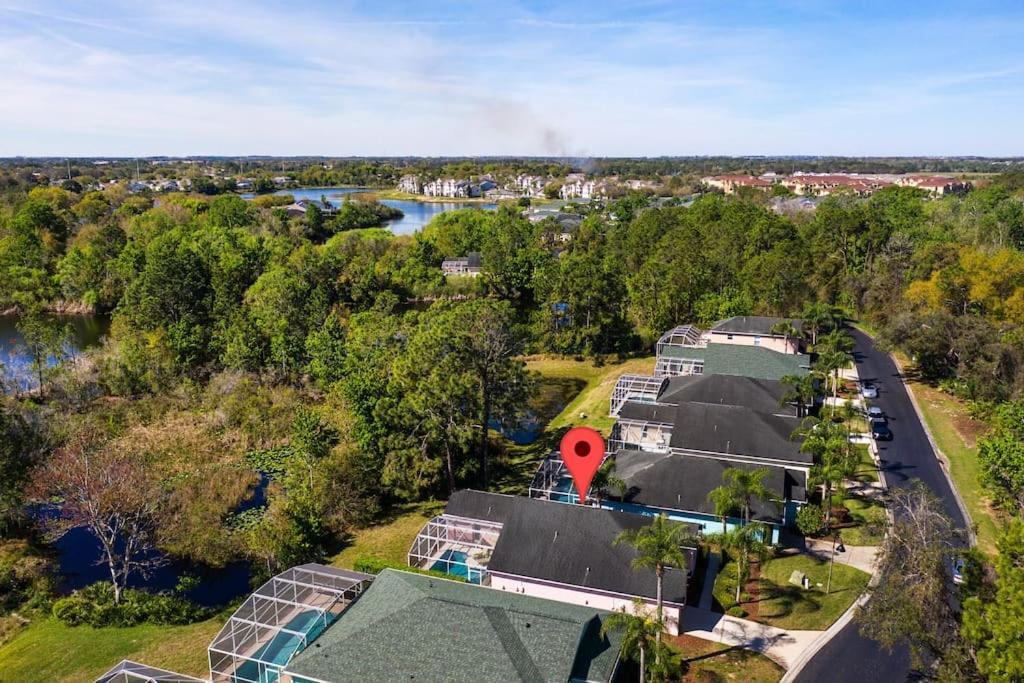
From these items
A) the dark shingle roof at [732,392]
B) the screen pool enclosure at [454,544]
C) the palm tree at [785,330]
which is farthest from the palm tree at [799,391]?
the screen pool enclosure at [454,544]

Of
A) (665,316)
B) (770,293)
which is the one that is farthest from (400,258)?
(770,293)

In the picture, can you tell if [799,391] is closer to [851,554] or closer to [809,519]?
[851,554]

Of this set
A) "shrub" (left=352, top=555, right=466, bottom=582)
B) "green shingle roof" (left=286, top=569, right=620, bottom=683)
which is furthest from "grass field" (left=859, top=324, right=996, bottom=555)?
"shrub" (left=352, top=555, right=466, bottom=582)

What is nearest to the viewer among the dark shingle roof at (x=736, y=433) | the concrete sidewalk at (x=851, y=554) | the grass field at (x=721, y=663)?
the grass field at (x=721, y=663)

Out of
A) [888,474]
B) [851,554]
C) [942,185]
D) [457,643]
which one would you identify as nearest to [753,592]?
[851,554]

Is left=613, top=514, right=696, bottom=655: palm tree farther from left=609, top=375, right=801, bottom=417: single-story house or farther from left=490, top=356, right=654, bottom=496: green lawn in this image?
left=609, top=375, right=801, bottom=417: single-story house

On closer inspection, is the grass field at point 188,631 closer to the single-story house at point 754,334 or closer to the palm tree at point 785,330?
the single-story house at point 754,334
